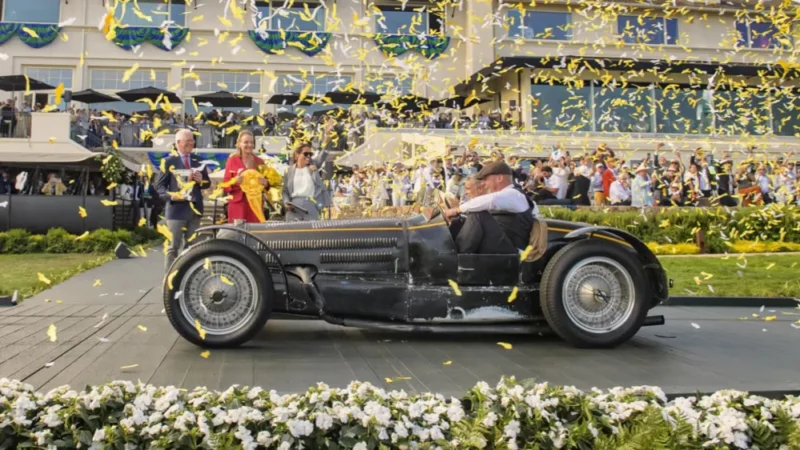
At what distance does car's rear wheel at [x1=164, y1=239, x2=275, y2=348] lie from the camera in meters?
4.89

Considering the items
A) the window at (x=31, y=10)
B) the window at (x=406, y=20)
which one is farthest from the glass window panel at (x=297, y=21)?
the window at (x=31, y=10)

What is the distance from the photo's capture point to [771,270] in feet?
36.8

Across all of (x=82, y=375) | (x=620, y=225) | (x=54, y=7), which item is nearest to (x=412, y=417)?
(x=82, y=375)

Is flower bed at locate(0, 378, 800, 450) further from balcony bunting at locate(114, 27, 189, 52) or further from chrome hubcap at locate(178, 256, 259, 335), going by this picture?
balcony bunting at locate(114, 27, 189, 52)

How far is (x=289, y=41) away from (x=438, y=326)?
29907mm

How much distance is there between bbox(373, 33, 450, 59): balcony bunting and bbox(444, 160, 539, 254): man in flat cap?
1067 inches

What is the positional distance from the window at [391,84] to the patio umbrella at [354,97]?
1291 millimetres

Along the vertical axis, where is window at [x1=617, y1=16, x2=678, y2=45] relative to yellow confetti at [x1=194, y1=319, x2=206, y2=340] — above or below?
above

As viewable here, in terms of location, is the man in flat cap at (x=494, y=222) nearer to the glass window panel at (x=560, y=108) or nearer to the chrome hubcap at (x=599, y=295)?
the chrome hubcap at (x=599, y=295)

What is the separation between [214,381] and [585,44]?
3108cm

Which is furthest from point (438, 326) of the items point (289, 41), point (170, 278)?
point (289, 41)

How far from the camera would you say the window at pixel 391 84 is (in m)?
30.0

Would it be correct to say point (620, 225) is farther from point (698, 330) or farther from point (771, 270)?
point (698, 330)

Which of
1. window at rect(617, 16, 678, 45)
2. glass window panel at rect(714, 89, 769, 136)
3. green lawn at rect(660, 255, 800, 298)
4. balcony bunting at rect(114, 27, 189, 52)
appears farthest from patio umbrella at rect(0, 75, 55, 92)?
glass window panel at rect(714, 89, 769, 136)
